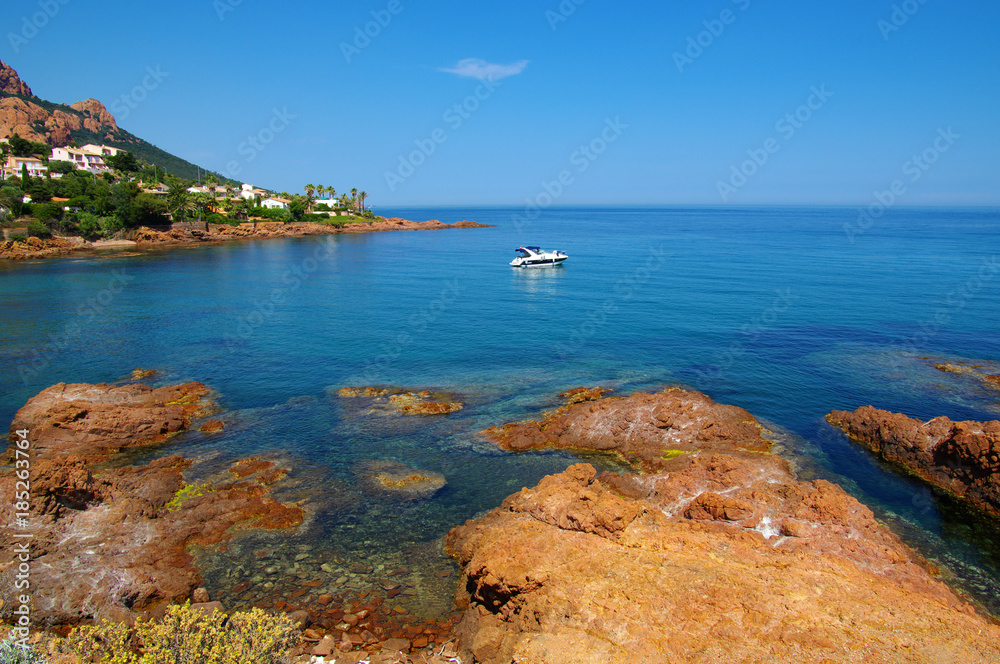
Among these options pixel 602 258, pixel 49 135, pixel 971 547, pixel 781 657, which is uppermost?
pixel 49 135

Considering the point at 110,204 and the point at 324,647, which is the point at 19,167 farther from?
the point at 324,647

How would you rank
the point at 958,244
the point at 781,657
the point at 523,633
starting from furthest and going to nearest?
the point at 958,244 → the point at 523,633 → the point at 781,657

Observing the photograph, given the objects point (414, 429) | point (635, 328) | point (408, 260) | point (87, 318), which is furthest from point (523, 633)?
point (408, 260)

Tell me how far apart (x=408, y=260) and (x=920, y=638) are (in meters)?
92.8

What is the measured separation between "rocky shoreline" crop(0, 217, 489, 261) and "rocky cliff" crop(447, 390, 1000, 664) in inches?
3938

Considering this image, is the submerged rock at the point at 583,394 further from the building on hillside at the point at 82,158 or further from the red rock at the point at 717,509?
the building on hillside at the point at 82,158

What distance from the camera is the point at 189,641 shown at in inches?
450

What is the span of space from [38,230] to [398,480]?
102m

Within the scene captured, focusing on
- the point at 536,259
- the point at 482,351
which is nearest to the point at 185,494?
the point at 482,351

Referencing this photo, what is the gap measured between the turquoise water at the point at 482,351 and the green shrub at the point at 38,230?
17.6 m

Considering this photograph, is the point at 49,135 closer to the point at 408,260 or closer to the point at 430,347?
the point at 408,260

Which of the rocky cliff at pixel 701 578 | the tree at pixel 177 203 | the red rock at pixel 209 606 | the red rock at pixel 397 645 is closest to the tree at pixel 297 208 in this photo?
the tree at pixel 177 203

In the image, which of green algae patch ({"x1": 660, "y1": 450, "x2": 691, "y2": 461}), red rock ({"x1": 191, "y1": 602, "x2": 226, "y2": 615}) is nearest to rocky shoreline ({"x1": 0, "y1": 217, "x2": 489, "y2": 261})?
red rock ({"x1": 191, "y1": 602, "x2": 226, "y2": 615})

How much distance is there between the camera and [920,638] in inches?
495
